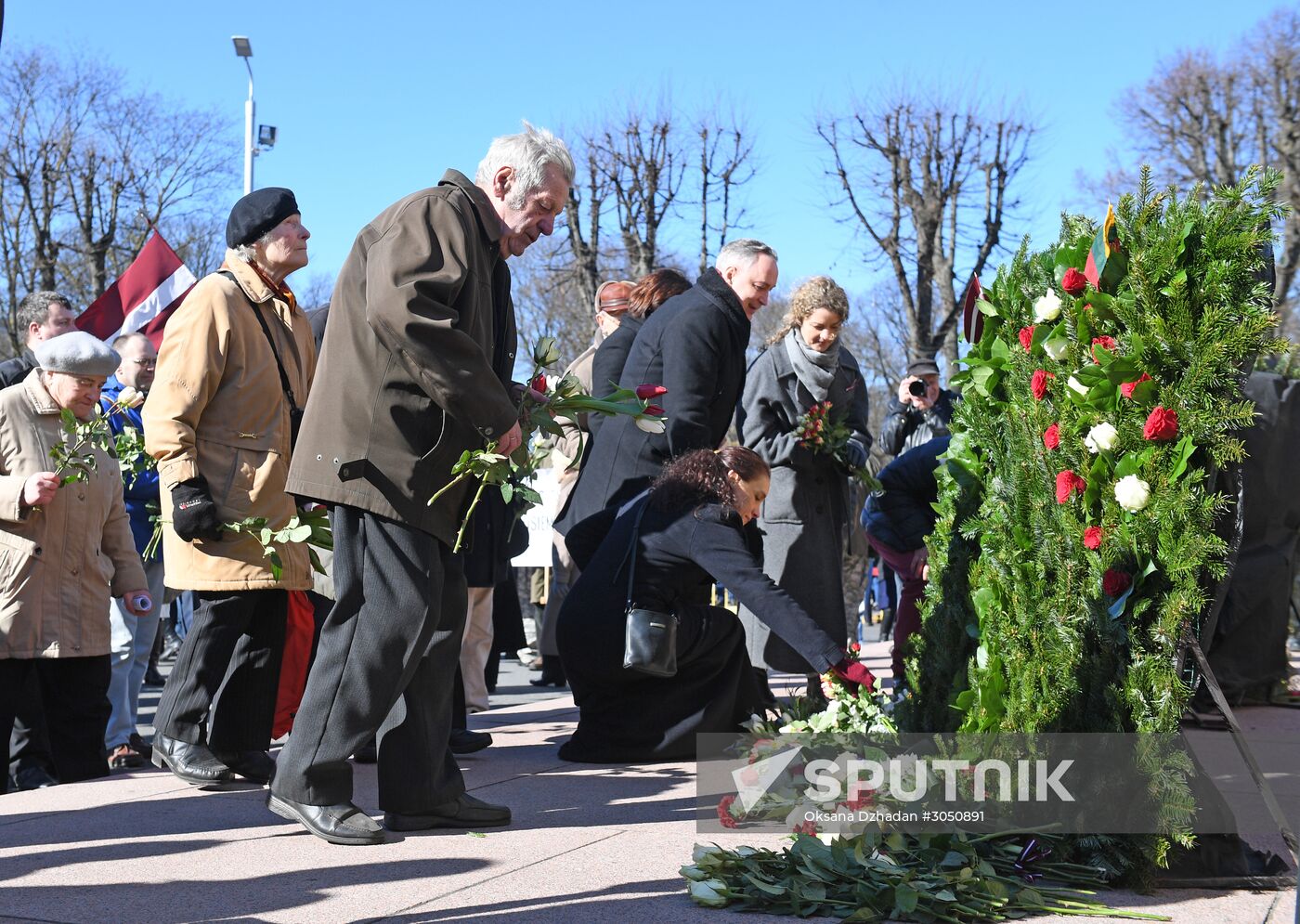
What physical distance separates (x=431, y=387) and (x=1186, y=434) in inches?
73.0

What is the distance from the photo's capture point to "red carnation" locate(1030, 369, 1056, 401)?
140 inches

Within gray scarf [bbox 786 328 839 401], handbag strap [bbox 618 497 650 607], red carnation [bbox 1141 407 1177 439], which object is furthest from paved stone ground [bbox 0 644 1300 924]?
gray scarf [bbox 786 328 839 401]

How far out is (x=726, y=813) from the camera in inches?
153

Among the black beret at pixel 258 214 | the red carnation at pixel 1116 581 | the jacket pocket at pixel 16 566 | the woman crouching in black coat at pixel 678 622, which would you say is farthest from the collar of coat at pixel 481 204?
the jacket pocket at pixel 16 566

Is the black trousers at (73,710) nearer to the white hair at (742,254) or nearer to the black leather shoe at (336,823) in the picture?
the black leather shoe at (336,823)

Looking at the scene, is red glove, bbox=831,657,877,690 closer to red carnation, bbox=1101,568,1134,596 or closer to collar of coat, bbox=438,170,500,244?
red carnation, bbox=1101,568,1134,596

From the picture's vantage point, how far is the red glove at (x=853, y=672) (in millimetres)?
4402

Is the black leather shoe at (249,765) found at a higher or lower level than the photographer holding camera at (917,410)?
lower

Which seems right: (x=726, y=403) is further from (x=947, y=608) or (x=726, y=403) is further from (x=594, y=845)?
(x=594, y=845)

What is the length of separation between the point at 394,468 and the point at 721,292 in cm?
240

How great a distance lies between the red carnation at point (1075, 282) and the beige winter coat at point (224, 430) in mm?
2629

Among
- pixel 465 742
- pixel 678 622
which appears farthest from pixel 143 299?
pixel 678 622

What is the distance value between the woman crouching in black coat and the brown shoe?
170 centimetres

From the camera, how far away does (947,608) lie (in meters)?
4.21
